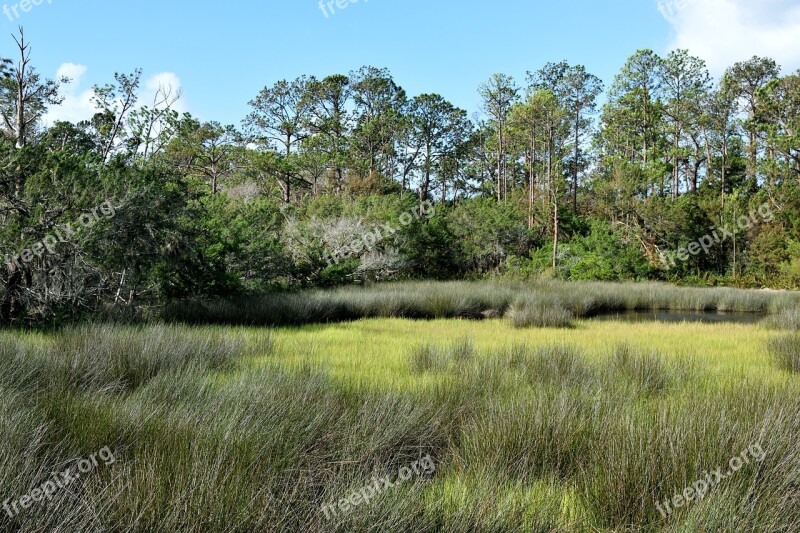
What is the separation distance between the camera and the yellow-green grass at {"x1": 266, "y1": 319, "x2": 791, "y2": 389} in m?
5.62

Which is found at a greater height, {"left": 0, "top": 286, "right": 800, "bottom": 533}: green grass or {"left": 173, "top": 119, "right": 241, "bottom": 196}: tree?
{"left": 173, "top": 119, "right": 241, "bottom": 196}: tree

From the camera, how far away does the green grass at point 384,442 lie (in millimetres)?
2189

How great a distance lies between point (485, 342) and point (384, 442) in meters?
4.87

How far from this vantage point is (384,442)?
10.6ft

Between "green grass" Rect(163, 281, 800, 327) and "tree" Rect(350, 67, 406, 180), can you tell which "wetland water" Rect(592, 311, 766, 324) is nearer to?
"green grass" Rect(163, 281, 800, 327)

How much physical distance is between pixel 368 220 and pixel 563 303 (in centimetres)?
1065

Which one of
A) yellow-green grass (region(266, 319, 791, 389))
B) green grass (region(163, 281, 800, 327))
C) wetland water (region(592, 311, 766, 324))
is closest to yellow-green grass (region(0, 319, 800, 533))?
yellow-green grass (region(266, 319, 791, 389))

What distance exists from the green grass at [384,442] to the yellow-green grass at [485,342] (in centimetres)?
19

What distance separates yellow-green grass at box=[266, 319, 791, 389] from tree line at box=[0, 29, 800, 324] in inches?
126

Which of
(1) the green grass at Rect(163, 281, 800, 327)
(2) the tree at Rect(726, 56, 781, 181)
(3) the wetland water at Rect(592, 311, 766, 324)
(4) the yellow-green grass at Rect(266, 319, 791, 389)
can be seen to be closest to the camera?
(4) the yellow-green grass at Rect(266, 319, 791, 389)

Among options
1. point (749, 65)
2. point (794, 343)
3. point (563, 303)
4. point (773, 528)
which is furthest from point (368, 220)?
point (749, 65)

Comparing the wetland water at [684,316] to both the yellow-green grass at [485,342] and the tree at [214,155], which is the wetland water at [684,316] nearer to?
the yellow-green grass at [485,342]

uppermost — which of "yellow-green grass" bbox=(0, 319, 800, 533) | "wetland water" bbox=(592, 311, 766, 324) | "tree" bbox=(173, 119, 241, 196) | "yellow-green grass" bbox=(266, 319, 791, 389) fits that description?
"tree" bbox=(173, 119, 241, 196)

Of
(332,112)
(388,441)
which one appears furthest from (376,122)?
(388,441)
